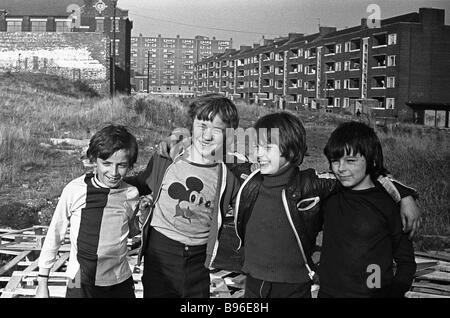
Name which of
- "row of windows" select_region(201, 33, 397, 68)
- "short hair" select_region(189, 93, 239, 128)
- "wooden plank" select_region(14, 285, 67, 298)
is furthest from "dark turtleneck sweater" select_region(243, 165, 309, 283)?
"row of windows" select_region(201, 33, 397, 68)

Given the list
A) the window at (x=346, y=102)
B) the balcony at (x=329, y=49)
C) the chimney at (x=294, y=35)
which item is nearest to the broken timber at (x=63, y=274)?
the window at (x=346, y=102)

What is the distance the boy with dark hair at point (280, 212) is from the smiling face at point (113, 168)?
58 centimetres

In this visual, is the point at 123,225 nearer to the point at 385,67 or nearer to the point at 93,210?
the point at 93,210

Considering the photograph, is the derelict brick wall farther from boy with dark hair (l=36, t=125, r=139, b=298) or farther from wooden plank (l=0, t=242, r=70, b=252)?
boy with dark hair (l=36, t=125, r=139, b=298)

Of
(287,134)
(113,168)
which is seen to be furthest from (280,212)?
(113,168)

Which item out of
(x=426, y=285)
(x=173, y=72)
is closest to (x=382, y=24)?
(x=173, y=72)

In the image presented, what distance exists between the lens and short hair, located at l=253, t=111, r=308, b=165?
2438mm

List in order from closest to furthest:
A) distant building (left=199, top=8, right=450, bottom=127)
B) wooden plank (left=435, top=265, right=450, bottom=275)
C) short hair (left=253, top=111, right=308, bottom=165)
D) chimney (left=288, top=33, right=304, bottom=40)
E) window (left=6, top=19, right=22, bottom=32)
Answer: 1. short hair (left=253, top=111, right=308, bottom=165)
2. wooden plank (left=435, top=265, right=450, bottom=275)
3. distant building (left=199, top=8, right=450, bottom=127)
4. window (left=6, top=19, right=22, bottom=32)
5. chimney (left=288, top=33, right=304, bottom=40)

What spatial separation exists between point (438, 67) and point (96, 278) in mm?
36006

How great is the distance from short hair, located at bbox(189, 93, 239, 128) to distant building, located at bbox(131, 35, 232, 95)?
51564 mm

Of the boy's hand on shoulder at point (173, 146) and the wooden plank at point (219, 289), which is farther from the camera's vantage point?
the wooden plank at point (219, 289)

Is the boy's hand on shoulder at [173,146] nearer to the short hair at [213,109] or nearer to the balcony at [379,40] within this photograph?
the short hair at [213,109]

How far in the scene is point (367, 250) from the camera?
2322 millimetres

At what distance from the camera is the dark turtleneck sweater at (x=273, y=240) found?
2408mm
